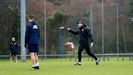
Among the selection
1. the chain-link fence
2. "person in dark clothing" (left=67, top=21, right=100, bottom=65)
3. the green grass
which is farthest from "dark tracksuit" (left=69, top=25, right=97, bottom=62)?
the chain-link fence

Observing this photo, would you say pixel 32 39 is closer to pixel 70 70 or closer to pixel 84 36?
pixel 70 70

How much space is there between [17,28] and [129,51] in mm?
8300

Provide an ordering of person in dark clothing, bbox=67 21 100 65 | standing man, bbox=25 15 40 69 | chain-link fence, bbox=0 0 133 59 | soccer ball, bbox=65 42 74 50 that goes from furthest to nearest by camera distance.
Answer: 1. chain-link fence, bbox=0 0 133 59
2. soccer ball, bbox=65 42 74 50
3. person in dark clothing, bbox=67 21 100 65
4. standing man, bbox=25 15 40 69

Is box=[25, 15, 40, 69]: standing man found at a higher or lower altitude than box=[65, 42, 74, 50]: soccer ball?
higher

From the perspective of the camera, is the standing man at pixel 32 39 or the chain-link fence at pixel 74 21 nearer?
the standing man at pixel 32 39

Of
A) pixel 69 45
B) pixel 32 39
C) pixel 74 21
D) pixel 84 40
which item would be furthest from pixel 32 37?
pixel 74 21

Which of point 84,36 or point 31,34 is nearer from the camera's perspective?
point 31,34

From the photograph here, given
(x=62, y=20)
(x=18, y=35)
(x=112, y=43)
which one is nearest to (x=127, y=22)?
Result: (x=112, y=43)

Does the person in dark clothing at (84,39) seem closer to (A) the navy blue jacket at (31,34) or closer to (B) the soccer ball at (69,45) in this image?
(A) the navy blue jacket at (31,34)

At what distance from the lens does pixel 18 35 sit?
107 feet

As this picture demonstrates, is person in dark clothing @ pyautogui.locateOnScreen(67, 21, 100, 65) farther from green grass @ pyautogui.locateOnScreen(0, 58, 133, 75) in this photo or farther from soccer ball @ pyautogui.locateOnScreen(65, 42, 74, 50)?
soccer ball @ pyautogui.locateOnScreen(65, 42, 74, 50)

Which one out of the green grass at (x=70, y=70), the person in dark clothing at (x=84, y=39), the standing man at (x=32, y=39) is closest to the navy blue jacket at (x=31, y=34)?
the standing man at (x=32, y=39)

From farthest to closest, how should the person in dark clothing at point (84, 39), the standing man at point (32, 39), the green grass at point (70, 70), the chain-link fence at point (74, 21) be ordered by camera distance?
the chain-link fence at point (74, 21) → the person in dark clothing at point (84, 39) → the standing man at point (32, 39) → the green grass at point (70, 70)

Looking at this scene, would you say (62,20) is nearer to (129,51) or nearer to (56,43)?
(56,43)
